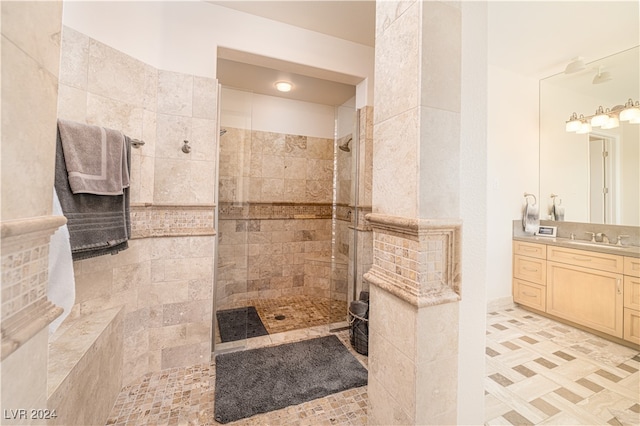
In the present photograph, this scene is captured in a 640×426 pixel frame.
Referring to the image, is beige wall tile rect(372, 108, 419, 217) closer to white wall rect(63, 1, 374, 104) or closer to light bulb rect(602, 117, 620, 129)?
white wall rect(63, 1, 374, 104)

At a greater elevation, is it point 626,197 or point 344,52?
point 344,52

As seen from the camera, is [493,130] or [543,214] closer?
[493,130]

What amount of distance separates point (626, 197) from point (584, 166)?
0.48 metres

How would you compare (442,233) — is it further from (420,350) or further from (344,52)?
(344,52)

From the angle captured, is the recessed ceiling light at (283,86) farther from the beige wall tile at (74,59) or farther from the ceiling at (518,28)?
the beige wall tile at (74,59)

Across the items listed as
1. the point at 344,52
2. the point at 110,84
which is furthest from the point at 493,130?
the point at 110,84

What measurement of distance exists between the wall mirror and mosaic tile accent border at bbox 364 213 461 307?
2898mm

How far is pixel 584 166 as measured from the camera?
9.27 feet

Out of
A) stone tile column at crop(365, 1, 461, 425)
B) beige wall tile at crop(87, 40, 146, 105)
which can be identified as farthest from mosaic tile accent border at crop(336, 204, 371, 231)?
beige wall tile at crop(87, 40, 146, 105)

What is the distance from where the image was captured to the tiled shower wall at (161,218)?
1.55 metres

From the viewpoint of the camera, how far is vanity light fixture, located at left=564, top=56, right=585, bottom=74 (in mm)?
2529

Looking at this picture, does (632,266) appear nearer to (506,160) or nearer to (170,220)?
(506,160)

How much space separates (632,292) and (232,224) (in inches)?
131

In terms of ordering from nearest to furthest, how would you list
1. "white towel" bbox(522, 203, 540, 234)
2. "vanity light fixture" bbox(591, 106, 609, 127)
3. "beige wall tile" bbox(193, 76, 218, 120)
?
"beige wall tile" bbox(193, 76, 218, 120) < "vanity light fixture" bbox(591, 106, 609, 127) < "white towel" bbox(522, 203, 540, 234)
